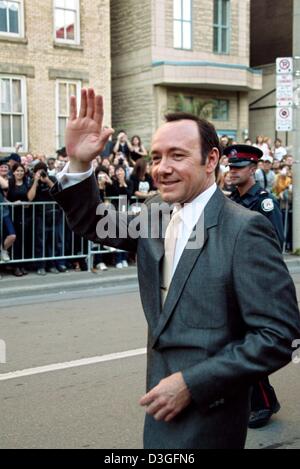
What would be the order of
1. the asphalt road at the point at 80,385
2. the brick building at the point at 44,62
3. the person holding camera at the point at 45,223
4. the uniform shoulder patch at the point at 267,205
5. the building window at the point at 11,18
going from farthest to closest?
1. the brick building at the point at 44,62
2. the building window at the point at 11,18
3. the person holding camera at the point at 45,223
4. the uniform shoulder patch at the point at 267,205
5. the asphalt road at the point at 80,385

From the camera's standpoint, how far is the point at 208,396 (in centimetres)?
199

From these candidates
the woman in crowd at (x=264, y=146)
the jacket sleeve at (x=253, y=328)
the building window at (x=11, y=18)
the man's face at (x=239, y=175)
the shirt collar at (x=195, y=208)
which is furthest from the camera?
the building window at (x=11, y=18)

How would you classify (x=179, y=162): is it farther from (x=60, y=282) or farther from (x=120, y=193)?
(x=120, y=193)

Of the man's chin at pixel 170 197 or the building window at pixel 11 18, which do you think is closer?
the man's chin at pixel 170 197

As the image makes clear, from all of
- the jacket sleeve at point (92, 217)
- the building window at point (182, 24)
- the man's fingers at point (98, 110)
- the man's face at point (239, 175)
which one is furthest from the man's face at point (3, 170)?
the building window at point (182, 24)

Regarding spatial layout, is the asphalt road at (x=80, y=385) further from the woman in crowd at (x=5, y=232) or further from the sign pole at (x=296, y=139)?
the sign pole at (x=296, y=139)

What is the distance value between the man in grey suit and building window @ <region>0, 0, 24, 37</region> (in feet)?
58.6

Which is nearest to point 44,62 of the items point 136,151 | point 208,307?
point 136,151

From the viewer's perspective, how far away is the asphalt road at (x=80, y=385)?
168 inches

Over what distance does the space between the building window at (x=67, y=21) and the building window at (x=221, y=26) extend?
605 cm

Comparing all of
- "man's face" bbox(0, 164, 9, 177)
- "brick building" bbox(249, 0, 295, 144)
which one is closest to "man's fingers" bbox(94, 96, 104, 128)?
"man's face" bbox(0, 164, 9, 177)

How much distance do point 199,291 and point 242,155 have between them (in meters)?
2.99
